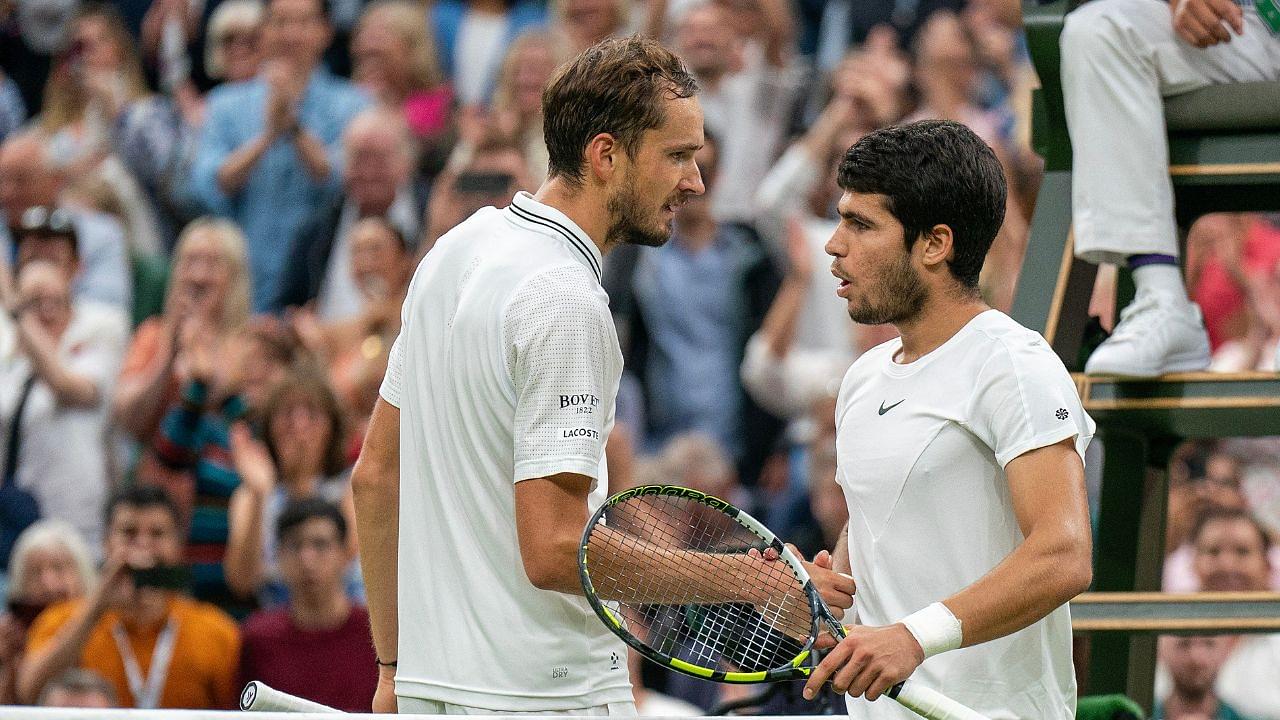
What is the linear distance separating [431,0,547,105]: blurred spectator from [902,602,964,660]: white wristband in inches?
237

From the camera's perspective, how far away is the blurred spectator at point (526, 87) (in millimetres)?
7684

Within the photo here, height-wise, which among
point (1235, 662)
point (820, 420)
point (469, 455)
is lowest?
point (1235, 662)

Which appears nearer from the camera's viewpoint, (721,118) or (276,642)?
(276,642)

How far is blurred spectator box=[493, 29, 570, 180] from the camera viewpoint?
7684mm

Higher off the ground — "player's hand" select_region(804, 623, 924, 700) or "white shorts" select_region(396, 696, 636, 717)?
"player's hand" select_region(804, 623, 924, 700)

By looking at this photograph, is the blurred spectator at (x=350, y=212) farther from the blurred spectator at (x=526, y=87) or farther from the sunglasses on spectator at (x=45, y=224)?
the sunglasses on spectator at (x=45, y=224)

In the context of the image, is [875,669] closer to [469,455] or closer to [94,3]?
[469,455]

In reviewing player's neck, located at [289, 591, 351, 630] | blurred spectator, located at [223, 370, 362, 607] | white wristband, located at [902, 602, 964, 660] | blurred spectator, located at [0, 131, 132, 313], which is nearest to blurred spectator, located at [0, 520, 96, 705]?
blurred spectator, located at [223, 370, 362, 607]

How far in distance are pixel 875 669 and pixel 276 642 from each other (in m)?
3.86

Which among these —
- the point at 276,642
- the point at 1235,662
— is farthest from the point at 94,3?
the point at 1235,662

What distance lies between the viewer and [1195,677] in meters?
5.85

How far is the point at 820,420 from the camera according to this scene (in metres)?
6.82

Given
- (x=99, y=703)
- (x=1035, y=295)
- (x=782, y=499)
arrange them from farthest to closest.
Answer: (x=782, y=499) < (x=99, y=703) < (x=1035, y=295)

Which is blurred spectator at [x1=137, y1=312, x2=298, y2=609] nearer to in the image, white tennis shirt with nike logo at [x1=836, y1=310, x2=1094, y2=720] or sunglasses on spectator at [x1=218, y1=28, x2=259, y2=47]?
sunglasses on spectator at [x1=218, y1=28, x2=259, y2=47]
